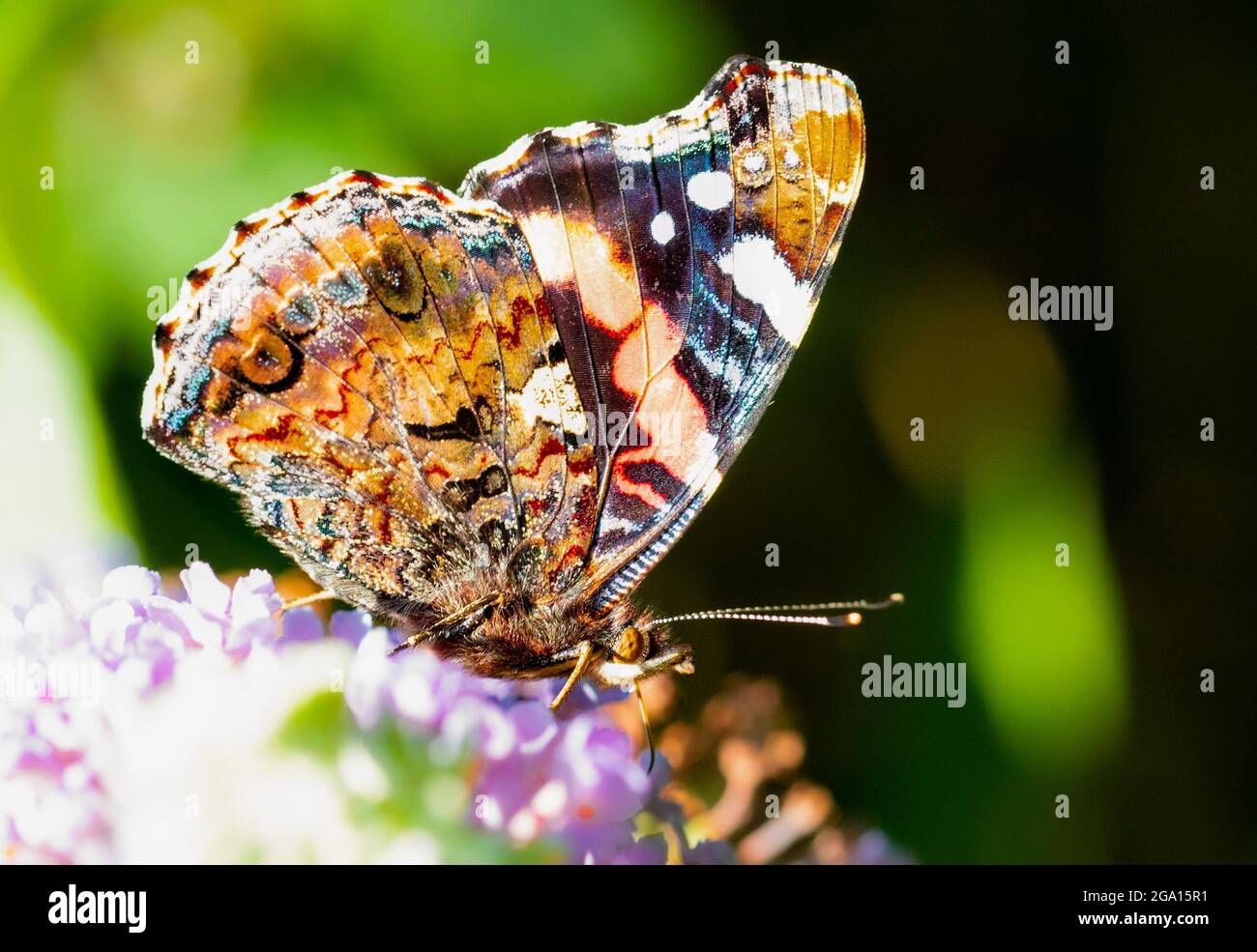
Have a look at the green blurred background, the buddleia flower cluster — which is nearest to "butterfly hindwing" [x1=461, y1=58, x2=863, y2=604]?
the buddleia flower cluster

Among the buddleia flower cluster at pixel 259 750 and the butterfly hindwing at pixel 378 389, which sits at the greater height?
the butterfly hindwing at pixel 378 389

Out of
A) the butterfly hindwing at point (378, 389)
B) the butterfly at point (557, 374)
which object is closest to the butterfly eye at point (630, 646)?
the butterfly at point (557, 374)

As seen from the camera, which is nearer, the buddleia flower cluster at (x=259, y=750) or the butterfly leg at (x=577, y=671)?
the buddleia flower cluster at (x=259, y=750)

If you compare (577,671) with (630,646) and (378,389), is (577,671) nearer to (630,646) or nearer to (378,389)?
(630,646)

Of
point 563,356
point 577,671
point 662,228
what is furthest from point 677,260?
point 577,671

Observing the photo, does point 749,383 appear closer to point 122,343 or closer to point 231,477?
point 231,477

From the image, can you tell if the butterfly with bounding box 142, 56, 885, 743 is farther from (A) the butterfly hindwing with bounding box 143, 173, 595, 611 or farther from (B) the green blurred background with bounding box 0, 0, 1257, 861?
(B) the green blurred background with bounding box 0, 0, 1257, 861

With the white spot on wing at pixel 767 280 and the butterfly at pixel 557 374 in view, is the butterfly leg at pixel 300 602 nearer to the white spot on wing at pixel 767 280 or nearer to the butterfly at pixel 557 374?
the butterfly at pixel 557 374
